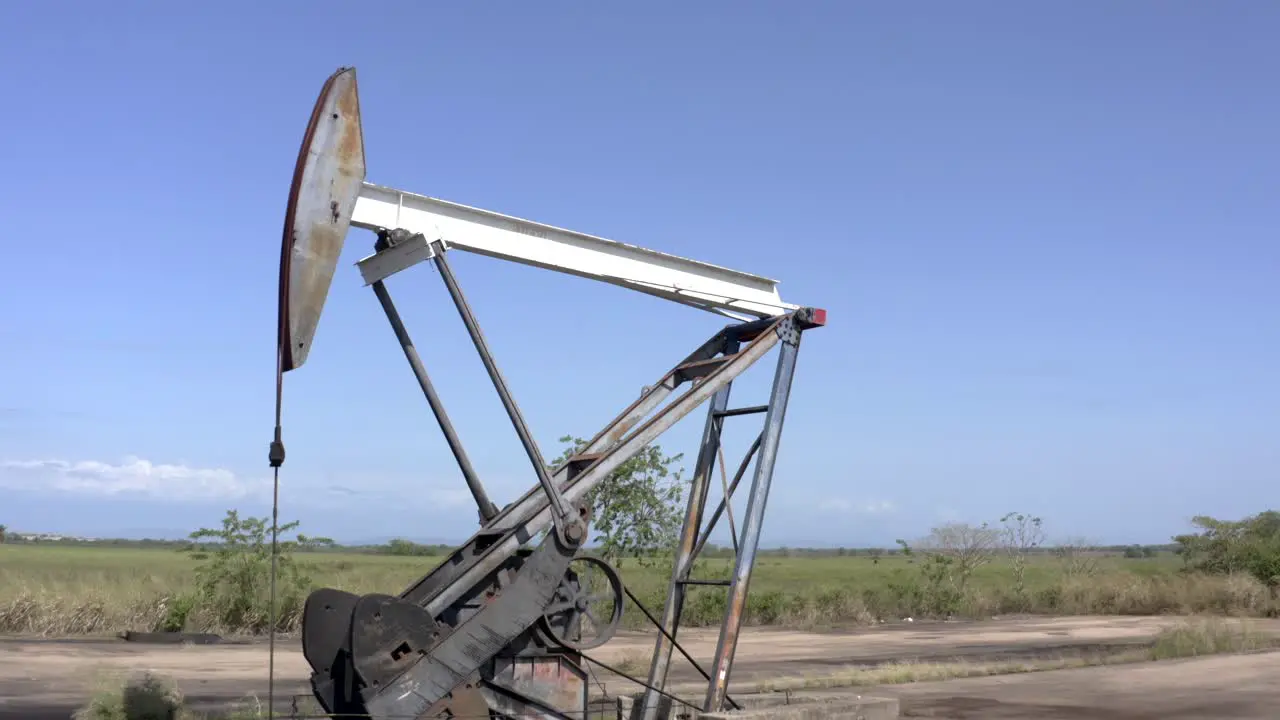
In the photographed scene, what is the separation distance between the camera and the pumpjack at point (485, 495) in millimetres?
7781

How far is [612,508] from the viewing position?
30516 mm

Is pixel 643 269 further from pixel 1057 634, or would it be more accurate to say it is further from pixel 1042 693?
pixel 1057 634

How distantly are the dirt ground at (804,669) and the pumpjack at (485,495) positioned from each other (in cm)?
560

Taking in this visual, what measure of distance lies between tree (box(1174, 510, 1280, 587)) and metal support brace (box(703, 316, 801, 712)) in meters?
31.8

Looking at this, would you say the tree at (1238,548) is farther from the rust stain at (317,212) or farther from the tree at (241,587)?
the rust stain at (317,212)

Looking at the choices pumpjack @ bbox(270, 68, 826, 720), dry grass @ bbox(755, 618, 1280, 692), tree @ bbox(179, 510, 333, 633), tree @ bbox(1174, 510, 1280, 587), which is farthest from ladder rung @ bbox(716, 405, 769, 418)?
tree @ bbox(1174, 510, 1280, 587)

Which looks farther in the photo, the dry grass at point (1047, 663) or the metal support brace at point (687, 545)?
the dry grass at point (1047, 663)

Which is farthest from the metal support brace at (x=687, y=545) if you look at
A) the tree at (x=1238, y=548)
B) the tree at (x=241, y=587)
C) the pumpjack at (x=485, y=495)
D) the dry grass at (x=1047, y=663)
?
the tree at (x=1238, y=548)

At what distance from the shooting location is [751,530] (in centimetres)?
1001

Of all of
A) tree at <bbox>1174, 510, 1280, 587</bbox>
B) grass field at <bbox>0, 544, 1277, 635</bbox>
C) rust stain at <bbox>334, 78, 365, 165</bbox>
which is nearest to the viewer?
rust stain at <bbox>334, 78, 365, 165</bbox>

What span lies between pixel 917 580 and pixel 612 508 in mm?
13562

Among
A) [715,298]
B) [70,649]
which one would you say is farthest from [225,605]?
[715,298]

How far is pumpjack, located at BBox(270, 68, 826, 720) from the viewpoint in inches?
306

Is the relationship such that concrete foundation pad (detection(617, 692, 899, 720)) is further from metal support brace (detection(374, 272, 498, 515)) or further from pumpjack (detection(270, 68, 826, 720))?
metal support brace (detection(374, 272, 498, 515))
